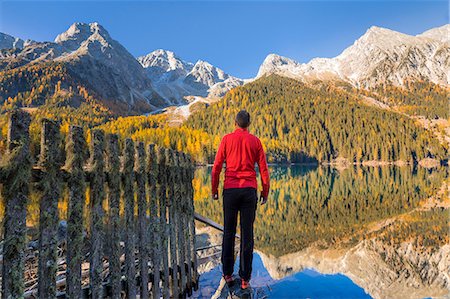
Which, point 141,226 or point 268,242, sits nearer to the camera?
point 141,226

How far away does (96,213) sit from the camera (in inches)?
189

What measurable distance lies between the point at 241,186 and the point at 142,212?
6.27 feet

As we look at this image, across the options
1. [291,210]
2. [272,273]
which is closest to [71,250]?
[272,273]

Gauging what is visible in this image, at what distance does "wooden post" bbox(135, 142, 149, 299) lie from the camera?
20.0ft

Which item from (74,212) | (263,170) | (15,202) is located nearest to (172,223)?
(263,170)

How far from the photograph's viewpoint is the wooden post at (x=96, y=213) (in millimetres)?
4746

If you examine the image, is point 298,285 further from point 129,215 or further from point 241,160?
point 129,215

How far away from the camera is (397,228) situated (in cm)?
1984

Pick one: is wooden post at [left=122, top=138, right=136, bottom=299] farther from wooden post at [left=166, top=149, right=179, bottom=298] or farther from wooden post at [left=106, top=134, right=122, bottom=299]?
wooden post at [left=166, top=149, right=179, bottom=298]

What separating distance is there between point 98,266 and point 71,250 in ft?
1.97

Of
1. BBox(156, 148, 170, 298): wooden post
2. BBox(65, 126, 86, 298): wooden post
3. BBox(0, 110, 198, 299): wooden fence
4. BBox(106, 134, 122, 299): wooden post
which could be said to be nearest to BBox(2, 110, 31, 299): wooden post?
BBox(0, 110, 198, 299): wooden fence

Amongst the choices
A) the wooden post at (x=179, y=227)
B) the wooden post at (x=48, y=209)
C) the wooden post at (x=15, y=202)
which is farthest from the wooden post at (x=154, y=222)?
the wooden post at (x=15, y=202)

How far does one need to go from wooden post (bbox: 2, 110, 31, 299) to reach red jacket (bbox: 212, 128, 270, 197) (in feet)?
10.7

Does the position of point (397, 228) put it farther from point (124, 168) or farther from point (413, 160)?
point (413, 160)
